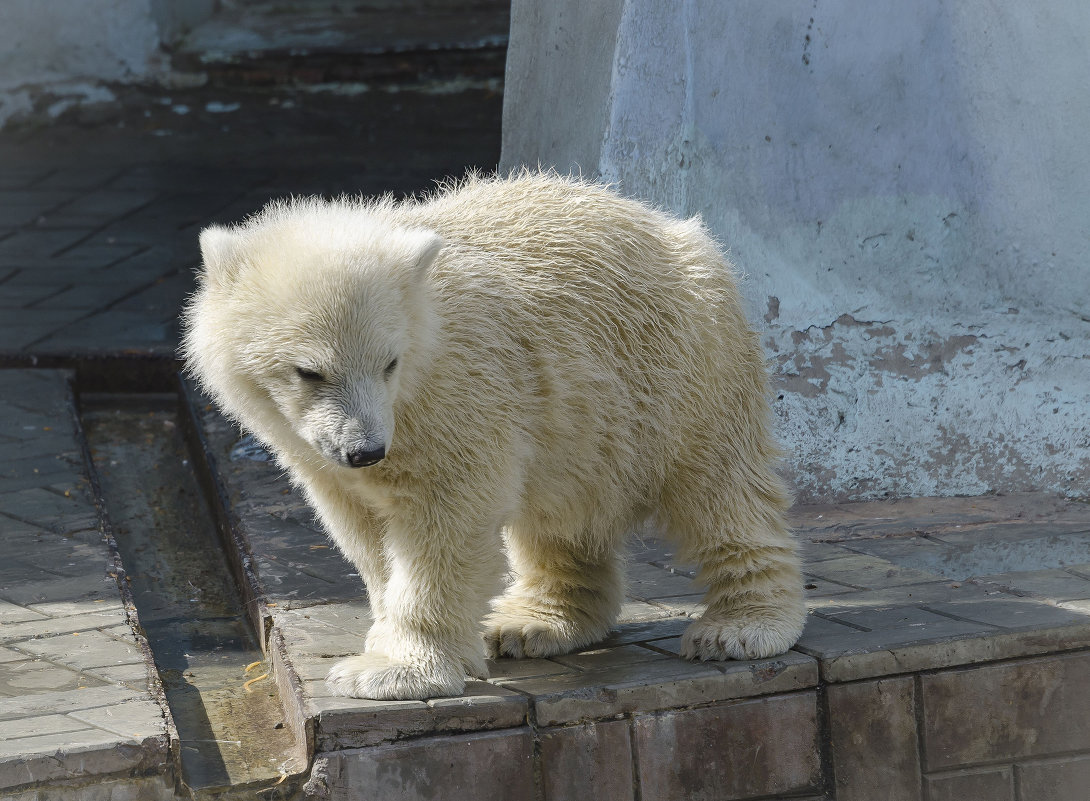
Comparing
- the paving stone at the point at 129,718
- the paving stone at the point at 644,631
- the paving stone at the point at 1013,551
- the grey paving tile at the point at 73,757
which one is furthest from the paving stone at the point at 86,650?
the paving stone at the point at 1013,551

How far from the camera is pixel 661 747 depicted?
3.33m

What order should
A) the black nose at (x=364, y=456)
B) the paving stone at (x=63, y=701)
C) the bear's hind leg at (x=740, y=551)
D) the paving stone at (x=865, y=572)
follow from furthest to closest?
the paving stone at (x=865, y=572), the bear's hind leg at (x=740, y=551), the paving stone at (x=63, y=701), the black nose at (x=364, y=456)

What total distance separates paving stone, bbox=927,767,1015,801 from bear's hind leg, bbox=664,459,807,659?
1.97 feet

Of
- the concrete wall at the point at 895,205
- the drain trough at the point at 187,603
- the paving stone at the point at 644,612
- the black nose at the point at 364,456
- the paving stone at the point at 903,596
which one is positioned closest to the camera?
the black nose at the point at 364,456

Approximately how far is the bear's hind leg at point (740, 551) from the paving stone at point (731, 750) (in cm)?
18

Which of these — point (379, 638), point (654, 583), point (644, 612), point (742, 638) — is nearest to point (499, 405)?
point (379, 638)

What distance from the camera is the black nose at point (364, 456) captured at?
2766 mm

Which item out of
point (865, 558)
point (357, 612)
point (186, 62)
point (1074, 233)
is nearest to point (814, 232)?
point (1074, 233)

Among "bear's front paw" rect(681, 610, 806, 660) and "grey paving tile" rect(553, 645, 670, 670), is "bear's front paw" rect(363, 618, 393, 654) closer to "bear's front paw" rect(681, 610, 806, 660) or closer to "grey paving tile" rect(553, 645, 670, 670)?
"grey paving tile" rect(553, 645, 670, 670)

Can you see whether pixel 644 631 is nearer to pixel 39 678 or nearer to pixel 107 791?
pixel 107 791

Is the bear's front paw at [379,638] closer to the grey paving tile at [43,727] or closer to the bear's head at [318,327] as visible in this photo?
the bear's head at [318,327]

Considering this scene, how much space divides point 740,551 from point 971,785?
931 mm

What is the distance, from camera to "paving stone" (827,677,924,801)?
11.3 ft

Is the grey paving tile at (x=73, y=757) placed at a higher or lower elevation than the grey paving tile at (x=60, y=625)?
higher
